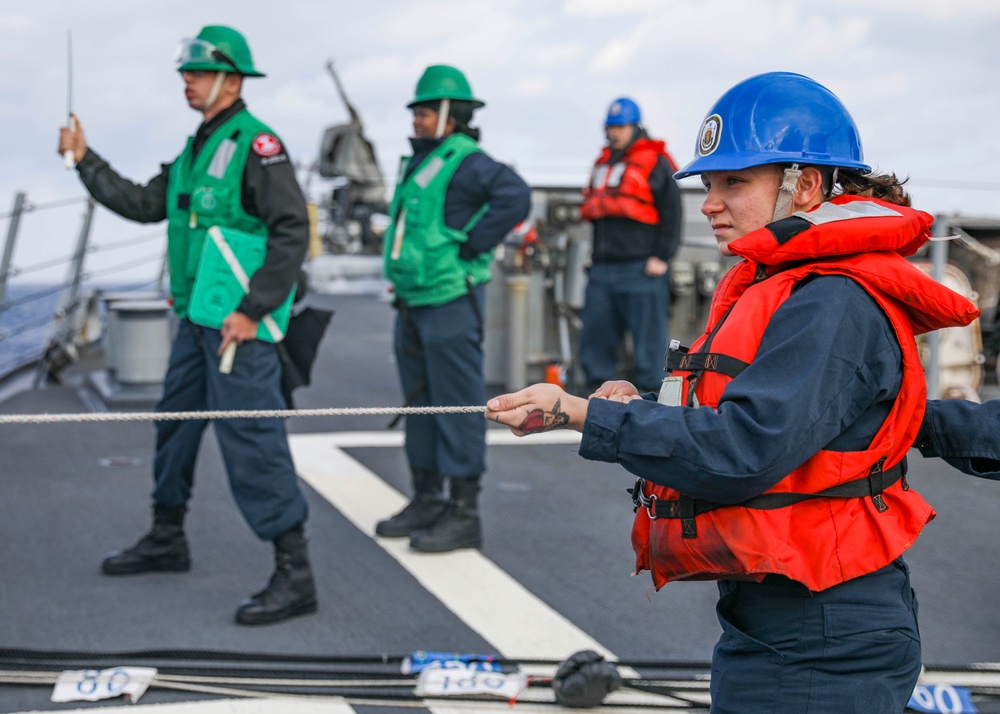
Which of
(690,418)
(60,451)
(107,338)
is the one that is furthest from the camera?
(107,338)

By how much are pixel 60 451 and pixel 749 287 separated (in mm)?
5761

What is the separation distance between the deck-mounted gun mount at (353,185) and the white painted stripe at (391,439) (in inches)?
494

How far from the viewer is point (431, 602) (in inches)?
173

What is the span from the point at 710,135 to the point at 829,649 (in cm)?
99

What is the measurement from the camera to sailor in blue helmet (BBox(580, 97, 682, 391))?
7.73 metres

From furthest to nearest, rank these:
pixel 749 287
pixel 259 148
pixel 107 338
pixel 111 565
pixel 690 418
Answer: pixel 107 338 < pixel 111 565 < pixel 259 148 < pixel 749 287 < pixel 690 418

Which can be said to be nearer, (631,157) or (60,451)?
(60,451)

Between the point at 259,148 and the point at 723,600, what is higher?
the point at 259,148

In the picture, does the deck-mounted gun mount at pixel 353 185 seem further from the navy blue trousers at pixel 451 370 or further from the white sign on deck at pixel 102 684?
the white sign on deck at pixel 102 684

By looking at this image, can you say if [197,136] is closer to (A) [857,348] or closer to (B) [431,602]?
(B) [431,602]

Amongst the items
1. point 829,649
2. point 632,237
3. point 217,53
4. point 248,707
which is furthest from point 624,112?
point 829,649

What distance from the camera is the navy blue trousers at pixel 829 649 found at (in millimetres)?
1944

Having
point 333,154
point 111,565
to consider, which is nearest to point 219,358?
point 111,565

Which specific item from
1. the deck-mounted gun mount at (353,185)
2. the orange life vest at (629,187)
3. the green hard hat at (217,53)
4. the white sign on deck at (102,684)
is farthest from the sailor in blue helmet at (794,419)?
the deck-mounted gun mount at (353,185)
